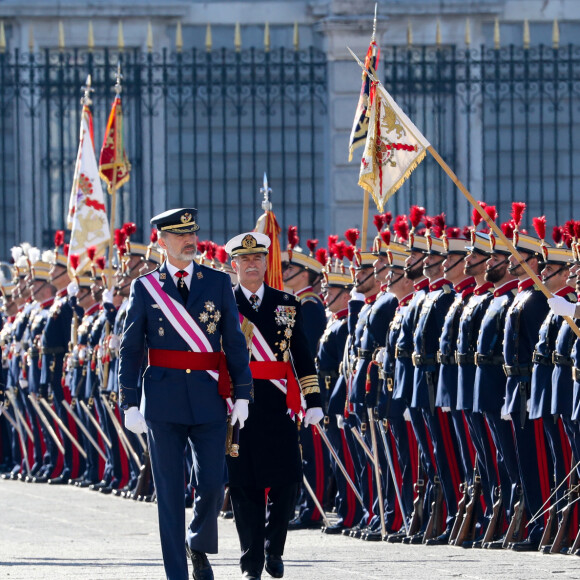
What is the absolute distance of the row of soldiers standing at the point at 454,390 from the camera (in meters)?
10.7

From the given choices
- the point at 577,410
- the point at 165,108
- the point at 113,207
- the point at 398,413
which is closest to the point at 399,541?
the point at 398,413

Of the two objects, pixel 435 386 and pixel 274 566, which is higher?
pixel 435 386

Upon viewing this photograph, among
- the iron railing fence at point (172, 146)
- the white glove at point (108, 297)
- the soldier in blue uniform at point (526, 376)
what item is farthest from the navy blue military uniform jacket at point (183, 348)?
the iron railing fence at point (172, 146)

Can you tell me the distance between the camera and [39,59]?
20625mm

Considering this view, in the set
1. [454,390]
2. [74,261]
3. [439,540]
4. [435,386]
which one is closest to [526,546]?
[439,540]

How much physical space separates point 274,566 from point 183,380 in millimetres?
1140

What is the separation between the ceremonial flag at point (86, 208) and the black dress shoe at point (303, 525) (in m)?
4.78

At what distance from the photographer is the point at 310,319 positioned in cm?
1329

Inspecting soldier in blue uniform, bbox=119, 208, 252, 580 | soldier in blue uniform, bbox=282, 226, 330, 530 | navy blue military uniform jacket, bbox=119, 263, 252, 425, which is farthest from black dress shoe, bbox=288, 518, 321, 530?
navy blue military uniform jacket, bbox=119, 263, 252, 425

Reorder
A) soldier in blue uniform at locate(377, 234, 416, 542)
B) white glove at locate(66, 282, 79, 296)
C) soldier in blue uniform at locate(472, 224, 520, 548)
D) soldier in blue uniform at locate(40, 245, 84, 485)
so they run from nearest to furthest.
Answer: soldier in blue uniform at locate(472, 224, 520, 548) < soldier in blue uniform at locate(377, 234, 416, 542) < white glove at locate(66, 282, 79, 296) < soldier in blue uniform at locate(40, 245, 84, 485)

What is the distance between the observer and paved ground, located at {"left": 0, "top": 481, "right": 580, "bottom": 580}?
382 inches

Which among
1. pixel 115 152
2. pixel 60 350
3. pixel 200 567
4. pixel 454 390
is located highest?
pixel 115 152

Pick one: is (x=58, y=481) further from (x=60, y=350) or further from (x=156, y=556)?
(x=156, y=556)

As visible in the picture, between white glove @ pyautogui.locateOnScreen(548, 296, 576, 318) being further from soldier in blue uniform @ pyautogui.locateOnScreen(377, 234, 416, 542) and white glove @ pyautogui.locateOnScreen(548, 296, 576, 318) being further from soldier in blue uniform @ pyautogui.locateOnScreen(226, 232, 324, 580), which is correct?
soldier in blue uniform @ pyautogui.locateOnScreen(377, 234, 416, 542)
